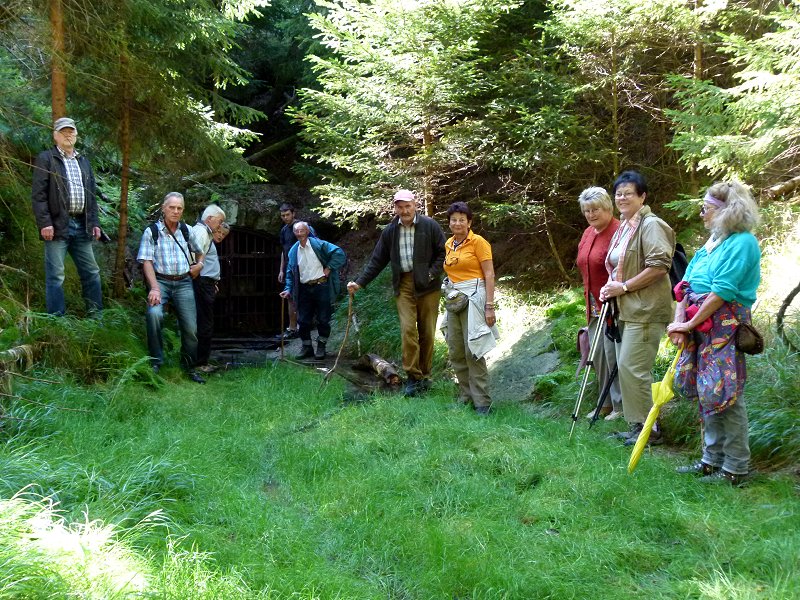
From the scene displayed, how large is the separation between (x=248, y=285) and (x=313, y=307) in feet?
16.4

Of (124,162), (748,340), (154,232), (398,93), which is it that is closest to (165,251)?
(154,232)

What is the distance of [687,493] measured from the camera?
4191mm

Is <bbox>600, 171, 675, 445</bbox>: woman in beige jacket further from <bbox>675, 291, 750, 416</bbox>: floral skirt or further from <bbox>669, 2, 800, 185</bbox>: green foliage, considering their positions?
<bbox>669, 2, 800, 185</bbox>: green foliage

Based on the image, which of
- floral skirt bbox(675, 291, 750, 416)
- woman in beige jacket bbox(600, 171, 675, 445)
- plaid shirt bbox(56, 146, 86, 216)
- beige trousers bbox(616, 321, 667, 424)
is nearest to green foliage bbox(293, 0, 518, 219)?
plaid shirt bbox(56, 146, 86, 216)

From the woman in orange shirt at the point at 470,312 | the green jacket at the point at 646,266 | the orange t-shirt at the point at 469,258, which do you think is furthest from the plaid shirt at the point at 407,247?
the green jacket at the point at 646,266

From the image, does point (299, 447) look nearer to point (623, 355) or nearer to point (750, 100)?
point (623, 355)

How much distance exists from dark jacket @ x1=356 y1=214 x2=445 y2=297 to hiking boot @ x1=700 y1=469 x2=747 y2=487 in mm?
3651

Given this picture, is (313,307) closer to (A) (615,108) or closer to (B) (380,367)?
(B) (380,367)

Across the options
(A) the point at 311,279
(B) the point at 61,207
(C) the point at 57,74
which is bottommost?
(A) the point at 311,279

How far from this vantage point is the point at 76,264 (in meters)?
7.07

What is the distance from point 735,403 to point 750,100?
9.79 feet

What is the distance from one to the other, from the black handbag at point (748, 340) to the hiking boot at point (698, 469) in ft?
2.63

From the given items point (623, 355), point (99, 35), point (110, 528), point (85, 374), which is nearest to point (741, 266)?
point (623, 355)

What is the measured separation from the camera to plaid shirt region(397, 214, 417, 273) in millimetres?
7434
